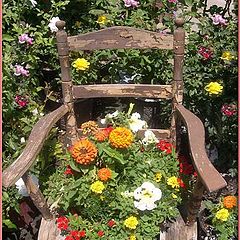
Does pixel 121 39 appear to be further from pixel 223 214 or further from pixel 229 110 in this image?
pixel 223 214

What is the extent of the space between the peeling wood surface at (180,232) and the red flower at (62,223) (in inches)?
14.7

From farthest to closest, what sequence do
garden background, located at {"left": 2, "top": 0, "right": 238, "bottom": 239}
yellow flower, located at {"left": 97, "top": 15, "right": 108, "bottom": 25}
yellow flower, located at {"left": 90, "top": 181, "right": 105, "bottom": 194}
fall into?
yellow flower, located at {"left": 97, "top": 15, "right": 108, "bottom": 25} < garden background, located at {"left": 2, "top": 0, "right": 238, "bottom": 239} < yellow flower, located at {"left": 90, "top": 181, "right": 105, "bottom": 194}

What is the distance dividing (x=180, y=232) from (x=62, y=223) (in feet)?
1.51

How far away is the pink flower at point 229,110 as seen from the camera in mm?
2440

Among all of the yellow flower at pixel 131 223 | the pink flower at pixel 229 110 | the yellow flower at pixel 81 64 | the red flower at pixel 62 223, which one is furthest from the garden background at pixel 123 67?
the yellow flower at pixel 131 223

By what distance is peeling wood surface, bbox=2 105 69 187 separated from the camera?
1.89m

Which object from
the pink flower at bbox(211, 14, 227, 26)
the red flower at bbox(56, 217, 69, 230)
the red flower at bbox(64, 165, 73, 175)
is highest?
the pink flower at bbox(211, 14, 227, 26)

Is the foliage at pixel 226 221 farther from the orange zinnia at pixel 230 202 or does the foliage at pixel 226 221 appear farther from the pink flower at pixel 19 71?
the pink flower at pixel 19 71

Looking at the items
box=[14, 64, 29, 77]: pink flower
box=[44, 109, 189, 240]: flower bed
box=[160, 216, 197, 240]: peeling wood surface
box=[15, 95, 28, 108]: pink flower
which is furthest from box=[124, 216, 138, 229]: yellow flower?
box=[14, 64, 29, 77]: pink flower

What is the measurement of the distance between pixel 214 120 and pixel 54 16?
3.27ft

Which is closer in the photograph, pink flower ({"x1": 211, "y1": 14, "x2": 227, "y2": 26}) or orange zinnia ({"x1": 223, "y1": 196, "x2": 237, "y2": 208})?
orange zinnia ({"x1": 223, "y1": 196, "x2": 237, "y2": 208})

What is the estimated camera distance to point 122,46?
7.22 feet

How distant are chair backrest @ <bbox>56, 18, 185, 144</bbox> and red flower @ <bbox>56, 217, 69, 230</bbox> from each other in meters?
0.45

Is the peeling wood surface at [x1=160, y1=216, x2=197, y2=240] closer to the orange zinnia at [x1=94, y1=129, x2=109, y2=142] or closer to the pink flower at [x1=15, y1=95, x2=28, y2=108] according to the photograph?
the orange zinnia at [x1=94, y1=129, x2=109, y2=142]
